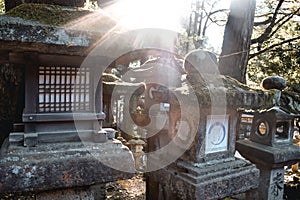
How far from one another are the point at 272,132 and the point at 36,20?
416 cm

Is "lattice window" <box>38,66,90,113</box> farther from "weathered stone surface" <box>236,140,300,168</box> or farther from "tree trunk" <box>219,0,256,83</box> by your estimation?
"tree trunk" <box>219,0,256,83</box>

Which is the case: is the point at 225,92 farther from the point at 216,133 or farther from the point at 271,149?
the point at 271,149

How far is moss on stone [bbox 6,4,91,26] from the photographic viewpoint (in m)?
2.13

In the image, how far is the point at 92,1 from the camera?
788cm

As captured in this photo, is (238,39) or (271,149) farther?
(238,39)

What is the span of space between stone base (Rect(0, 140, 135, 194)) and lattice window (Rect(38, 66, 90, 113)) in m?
0.42

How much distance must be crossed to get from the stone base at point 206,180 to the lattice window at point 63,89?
5.32 ft

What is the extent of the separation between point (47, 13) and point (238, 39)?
5.17 meters

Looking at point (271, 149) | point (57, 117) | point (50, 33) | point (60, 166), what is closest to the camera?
point (50, 33)

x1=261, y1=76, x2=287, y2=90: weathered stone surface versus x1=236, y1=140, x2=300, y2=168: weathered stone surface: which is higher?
x1=261, y1=76, x2=287, y2=90: weathered stone surface

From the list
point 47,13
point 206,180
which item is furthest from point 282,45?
point 47,13

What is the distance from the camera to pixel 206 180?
10.7 ft

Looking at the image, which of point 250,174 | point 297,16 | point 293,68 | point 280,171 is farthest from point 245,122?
point 250,174

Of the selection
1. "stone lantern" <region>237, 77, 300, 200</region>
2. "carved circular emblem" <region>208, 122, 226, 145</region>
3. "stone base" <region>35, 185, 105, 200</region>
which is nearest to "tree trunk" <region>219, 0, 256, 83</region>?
"stone lantern" <region>237, 77, 300, 200</region>
